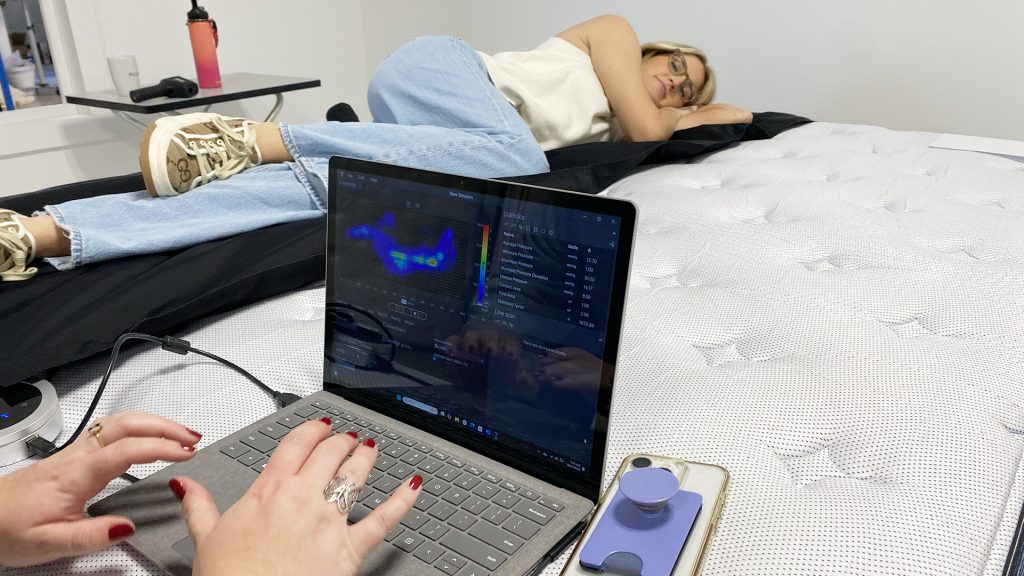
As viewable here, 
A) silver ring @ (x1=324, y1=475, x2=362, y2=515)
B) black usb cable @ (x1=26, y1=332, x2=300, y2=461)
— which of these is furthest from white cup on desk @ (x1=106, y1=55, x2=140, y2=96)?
silver ring @ (x1=324, y1=475, x2=362, y2=515)

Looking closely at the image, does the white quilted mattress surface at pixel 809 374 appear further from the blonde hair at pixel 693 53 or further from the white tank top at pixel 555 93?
the blonde hair at pixel 693 53

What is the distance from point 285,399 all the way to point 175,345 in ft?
0.54

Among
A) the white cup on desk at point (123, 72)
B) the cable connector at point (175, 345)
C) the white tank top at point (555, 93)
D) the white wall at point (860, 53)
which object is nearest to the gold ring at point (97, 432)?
the cable connector at point (175, 345)

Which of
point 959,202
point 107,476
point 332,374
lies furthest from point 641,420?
point 959,202

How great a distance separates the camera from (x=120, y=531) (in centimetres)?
50

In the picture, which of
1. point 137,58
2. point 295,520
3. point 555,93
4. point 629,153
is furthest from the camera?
point 137,58

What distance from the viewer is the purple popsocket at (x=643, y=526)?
0.48m

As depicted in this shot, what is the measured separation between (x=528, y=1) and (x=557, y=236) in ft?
8.73

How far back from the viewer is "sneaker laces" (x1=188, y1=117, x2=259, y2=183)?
1.13 m

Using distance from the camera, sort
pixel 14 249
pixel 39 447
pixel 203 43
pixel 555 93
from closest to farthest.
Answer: pixel 39 447
pixel 14 249
pixel 555 93
pixel 203 43

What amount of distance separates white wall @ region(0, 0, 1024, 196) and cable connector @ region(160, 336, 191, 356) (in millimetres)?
1859

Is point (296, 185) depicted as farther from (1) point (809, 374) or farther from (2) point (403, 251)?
(1) point (809, 374)

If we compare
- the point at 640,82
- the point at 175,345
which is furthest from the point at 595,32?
the point at 175,345

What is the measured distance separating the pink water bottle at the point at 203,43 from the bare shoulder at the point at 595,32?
3.44 feet
